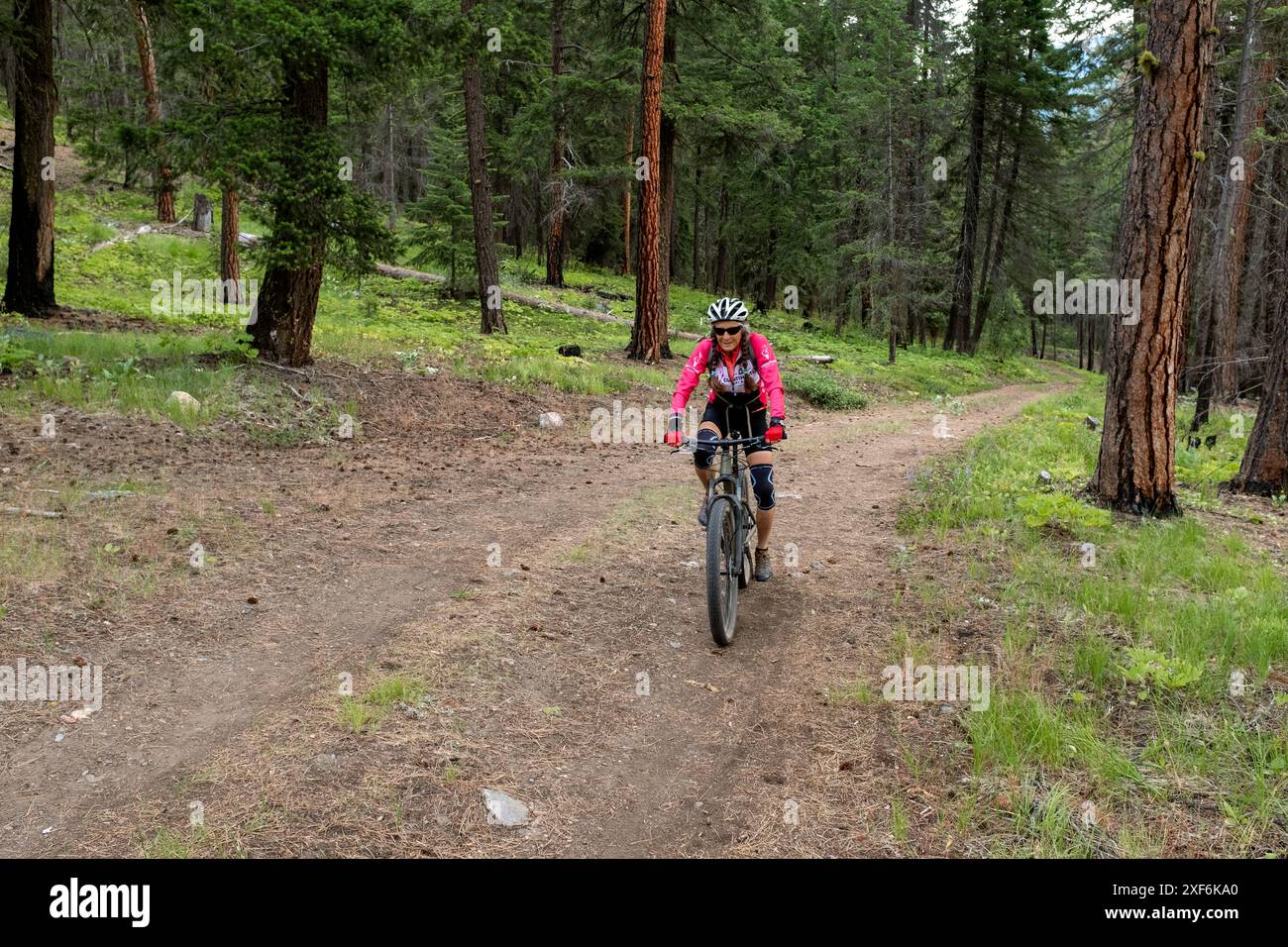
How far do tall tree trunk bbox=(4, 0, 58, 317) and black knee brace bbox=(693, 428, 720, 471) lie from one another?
13952mm

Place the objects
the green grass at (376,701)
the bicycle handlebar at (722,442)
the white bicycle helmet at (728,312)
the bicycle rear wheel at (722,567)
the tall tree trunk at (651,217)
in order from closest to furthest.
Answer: the green grass at (376,701), the bicycle rear wheel at (722,567), the bicycle handlebar at (722,442), the white bicycle helmet at (728,312), the tall tree trunk at (651,217)

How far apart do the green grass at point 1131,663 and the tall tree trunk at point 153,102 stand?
33.9ft

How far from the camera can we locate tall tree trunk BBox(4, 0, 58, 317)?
45.5 ft

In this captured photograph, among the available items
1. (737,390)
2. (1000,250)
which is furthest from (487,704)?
(1000,250)

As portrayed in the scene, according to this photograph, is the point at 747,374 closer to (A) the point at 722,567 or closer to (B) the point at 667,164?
(A) the point at 722,567

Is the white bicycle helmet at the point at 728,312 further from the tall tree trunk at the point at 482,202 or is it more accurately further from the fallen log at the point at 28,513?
the tall tree trunk at the point at 482,202

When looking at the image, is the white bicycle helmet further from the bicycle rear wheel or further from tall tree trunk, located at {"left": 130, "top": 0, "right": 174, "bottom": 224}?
tall tree trunk, located at {"left": 130, "top": 0, "right": 174, "bottom": 224}

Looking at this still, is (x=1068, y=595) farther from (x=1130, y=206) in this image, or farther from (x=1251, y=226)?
(x=1251, y=226)

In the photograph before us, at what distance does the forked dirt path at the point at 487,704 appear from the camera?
386cm

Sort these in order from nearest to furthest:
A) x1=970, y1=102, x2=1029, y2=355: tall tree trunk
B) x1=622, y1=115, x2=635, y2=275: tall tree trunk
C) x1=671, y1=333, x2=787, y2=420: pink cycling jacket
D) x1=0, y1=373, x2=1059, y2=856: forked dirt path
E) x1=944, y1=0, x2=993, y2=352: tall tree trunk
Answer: x1=0, y1=373, x2=1059, y2=856: forked dirt path → x1=671, y1=333, x2=787, y2=420: pink cycling jacket → x1=622, y1=115, x2=635, y2=275: tall tree trunk → x1=944, y1=0, x2=993, y2=352: tall tree trunk → x1=970, y1=102, x2=1029, y2=355: tall tree trunk

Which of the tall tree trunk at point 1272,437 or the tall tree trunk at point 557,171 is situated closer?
the tall tree trunk at point 1272,437

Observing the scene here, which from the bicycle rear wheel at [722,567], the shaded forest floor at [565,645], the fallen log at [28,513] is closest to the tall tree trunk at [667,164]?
the shaded forest floor at [565,645]

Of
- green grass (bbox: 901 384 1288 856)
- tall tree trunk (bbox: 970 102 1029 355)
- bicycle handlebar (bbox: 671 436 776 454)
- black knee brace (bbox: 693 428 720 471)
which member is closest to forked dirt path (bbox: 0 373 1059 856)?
green grass (bbox: 901 384 1288 856)

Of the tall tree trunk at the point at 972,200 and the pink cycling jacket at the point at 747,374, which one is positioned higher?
the tall tree trunk at the point at 972,200
